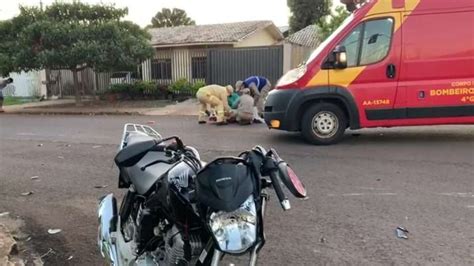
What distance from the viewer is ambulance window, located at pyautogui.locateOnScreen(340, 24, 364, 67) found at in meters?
8.09

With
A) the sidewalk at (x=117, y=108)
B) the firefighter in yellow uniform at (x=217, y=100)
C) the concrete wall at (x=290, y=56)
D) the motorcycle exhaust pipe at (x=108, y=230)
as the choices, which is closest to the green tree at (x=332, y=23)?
the concrete wall at (x=290, y=56)

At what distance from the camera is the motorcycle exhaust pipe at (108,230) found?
3078 mm

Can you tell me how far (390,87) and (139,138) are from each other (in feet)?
18.5

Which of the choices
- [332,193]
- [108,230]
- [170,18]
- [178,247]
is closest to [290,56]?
[332,193]

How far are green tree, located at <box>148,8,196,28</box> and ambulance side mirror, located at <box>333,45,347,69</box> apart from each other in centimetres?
4592

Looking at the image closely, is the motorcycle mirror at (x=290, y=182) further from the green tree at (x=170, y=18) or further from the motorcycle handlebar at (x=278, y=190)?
the green tree at (x=170, y=18)

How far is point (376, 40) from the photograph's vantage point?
26.2ft

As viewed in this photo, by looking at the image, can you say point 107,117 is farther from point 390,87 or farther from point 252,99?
point 390,87

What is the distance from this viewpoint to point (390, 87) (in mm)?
7922

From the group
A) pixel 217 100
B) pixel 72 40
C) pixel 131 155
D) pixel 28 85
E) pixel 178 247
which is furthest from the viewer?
pixel 28 85

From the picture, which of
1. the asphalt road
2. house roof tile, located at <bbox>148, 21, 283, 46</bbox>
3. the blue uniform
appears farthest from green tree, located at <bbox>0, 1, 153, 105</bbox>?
the asphalt road

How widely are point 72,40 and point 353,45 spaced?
12.8 meters

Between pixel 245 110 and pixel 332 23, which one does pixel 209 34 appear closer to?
pixel 332 23

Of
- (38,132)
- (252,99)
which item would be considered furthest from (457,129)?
(38,132)
